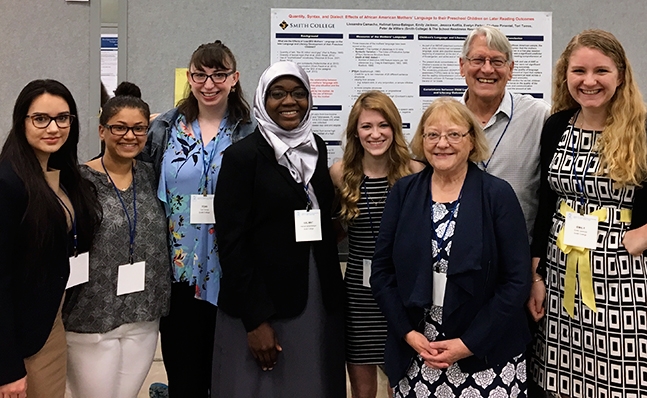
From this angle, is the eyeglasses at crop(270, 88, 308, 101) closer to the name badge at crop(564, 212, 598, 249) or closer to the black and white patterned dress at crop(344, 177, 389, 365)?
the black and white patterned dress at crop(344, 177, 389, 365)

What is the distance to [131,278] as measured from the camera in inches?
75.1

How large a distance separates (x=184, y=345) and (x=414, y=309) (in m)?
1.04

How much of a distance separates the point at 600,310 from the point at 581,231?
28 centimetres

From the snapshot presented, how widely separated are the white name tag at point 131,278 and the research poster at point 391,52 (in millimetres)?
1414

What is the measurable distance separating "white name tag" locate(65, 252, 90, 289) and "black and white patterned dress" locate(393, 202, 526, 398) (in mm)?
1212

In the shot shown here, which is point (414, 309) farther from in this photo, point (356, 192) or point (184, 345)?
point (184, 345)

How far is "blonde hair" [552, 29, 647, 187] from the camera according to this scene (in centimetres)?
168

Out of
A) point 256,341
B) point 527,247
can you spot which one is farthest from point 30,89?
point 527,247

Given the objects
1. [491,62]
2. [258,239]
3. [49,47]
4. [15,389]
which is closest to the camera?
[15,389]

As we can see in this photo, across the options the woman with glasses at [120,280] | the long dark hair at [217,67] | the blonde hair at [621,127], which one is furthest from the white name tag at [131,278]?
the blonde hair at [621,127]

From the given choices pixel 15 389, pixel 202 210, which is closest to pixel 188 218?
pixel 202 210

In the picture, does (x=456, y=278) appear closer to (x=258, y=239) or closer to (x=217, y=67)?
(x=258, y=239)

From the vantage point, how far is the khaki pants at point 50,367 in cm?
166

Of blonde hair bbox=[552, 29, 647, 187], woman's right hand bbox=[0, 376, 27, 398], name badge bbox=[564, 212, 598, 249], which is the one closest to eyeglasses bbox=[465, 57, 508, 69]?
blonde hair bbox=[552, 29, 647, 187]
